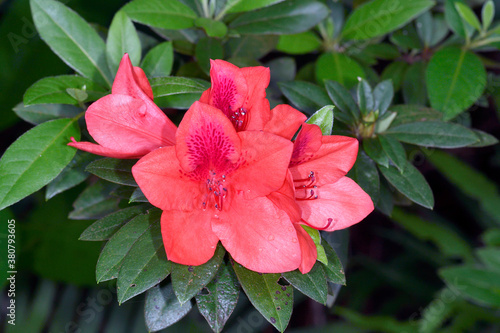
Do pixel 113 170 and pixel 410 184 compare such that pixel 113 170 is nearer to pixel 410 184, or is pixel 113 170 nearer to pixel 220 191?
pixel 220 191

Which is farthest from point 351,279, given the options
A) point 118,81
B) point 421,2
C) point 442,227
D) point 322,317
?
point 118,81

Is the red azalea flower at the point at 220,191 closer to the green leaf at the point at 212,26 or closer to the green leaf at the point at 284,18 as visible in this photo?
the green leaf at the point at 212,26

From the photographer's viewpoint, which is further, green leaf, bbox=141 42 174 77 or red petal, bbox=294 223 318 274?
green leaf, bbox=141 42 174 77

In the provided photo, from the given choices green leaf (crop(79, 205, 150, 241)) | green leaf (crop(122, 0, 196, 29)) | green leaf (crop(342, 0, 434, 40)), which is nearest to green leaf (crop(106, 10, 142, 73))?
green leaf (crop(122, 0, 196, 29))

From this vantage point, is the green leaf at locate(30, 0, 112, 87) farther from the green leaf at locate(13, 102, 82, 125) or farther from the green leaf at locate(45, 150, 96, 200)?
the green leaf at locate(45, 150, 96, 200)

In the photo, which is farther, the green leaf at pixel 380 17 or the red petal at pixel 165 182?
the green leaf at pixel 380 17

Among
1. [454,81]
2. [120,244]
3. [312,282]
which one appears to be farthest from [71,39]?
[454,81]

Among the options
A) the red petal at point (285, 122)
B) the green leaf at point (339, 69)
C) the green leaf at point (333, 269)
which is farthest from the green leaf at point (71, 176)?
the green leaf at point (339, 69)
